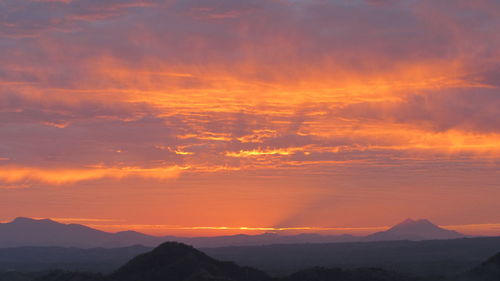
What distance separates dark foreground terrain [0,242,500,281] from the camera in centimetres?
5888

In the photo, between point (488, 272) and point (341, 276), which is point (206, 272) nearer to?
point (341, 276)

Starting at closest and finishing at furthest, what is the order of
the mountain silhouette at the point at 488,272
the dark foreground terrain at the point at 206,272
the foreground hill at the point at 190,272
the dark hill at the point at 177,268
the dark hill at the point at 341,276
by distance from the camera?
the mountain silhouette at the point at 488,272, the dark foreground terrain at the point at 206,272, the dark hill at the point at 341,276, the foreground hill at the point at 190,272, the dark hill at the point at 177,268

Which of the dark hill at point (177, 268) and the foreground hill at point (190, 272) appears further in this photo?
the dark hill at point (177, 268)

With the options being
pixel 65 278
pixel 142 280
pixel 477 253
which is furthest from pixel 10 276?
pixel 477 253

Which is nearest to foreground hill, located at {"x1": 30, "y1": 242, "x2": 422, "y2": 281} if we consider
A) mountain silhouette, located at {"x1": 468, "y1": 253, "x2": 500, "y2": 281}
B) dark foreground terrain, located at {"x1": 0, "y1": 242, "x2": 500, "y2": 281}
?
dark foreground terrain, located at {"x1": 0, "y1": 242, "x2": 500, "y2": 281}

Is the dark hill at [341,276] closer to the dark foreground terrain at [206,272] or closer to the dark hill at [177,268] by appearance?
the dark foreground terrain at [206,272]

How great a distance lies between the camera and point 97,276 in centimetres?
6378

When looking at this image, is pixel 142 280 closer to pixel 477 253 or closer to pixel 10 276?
pixel 10 276

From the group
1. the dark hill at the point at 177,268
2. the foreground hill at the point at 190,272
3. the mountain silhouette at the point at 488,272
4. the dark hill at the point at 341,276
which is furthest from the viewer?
the dark hill at the point at 177,268

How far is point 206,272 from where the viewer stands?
59188mm

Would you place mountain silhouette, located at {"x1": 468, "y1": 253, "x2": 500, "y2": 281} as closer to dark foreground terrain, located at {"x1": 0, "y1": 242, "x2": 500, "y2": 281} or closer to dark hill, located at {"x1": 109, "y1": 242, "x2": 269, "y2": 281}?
dark foreground terrain, located at {"x1": 0, "y1": 242, "x2": 500, "y2": 281}

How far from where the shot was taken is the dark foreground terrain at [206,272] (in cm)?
5888

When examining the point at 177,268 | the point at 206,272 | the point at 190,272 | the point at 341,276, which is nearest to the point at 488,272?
the point at 341,276

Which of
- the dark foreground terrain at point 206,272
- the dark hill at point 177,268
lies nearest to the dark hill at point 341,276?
the dark foreground terrain at point 206,272
